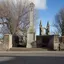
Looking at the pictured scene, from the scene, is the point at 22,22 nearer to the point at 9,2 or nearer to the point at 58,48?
the point at 9,2

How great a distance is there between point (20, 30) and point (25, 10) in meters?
5.13

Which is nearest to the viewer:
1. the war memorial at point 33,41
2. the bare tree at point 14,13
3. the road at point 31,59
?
the road at point 31,59

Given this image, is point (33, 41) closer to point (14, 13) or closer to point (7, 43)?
point (7, 43)

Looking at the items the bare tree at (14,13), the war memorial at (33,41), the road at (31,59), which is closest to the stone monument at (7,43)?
the war memorial at (33,41)

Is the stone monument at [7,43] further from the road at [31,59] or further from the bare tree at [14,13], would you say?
the bare tree at [14,13]

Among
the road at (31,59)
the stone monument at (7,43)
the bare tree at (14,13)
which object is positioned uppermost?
the bare tree at (14,13)

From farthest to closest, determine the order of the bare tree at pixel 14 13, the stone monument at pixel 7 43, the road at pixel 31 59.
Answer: the bare tree at pixel 14 13
the stone monument at pixel 7 43
the road at pixel 31 59

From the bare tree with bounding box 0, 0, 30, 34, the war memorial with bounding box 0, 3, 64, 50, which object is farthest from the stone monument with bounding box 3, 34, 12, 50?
the bare tree with bounding box 0, 0, 30, 34

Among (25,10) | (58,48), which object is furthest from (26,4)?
(58,48)

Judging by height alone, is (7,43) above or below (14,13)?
below

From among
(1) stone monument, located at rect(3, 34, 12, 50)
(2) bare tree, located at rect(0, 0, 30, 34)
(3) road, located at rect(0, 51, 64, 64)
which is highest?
(2) bare tree, located at rect(0, 0, 30, 34)

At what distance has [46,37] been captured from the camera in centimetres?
3447

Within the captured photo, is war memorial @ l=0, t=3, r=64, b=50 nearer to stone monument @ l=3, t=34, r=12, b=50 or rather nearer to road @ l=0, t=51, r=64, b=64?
stone monument @ l=3, t=34, r=12, b=50

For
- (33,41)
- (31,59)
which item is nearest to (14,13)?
(33,41)
